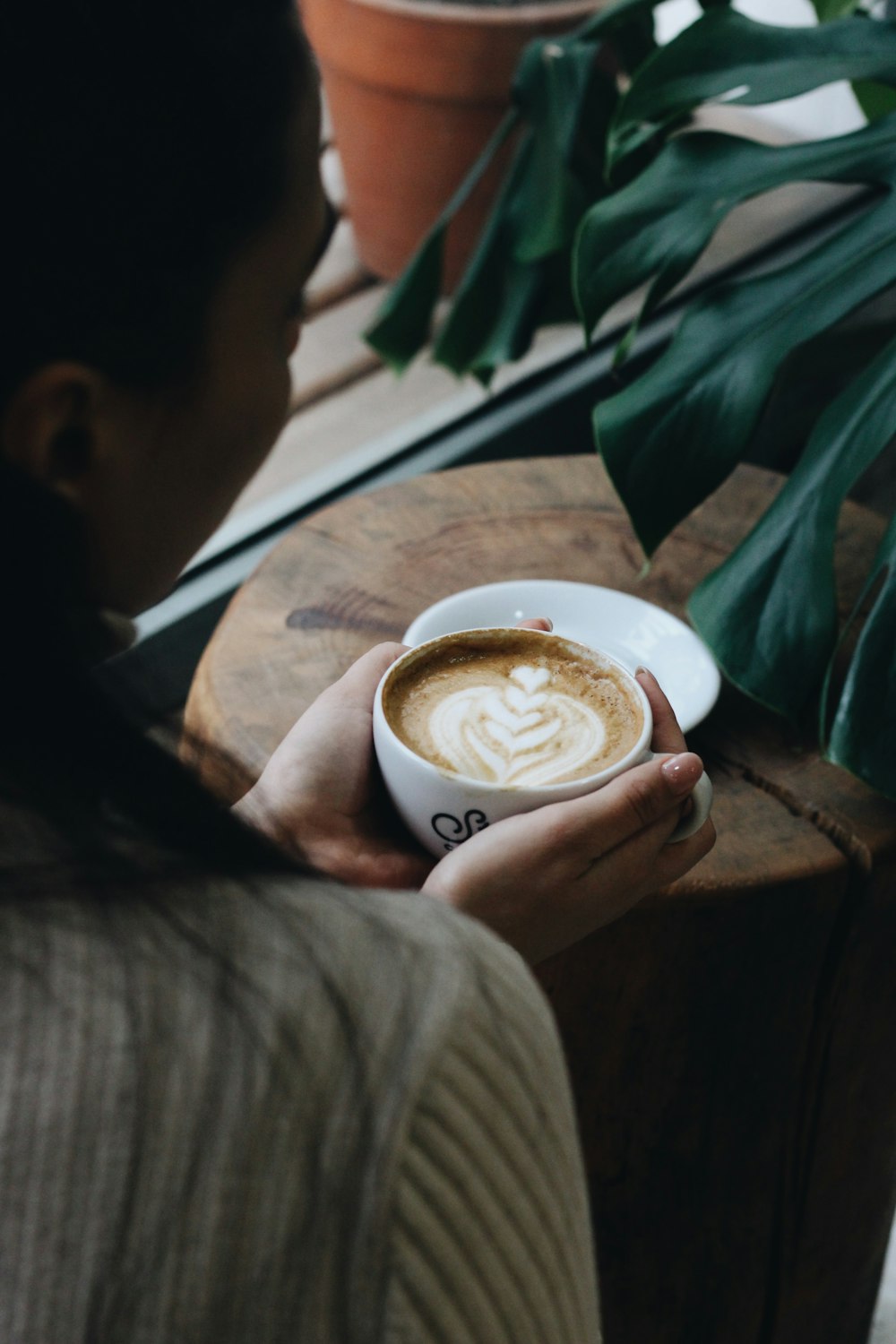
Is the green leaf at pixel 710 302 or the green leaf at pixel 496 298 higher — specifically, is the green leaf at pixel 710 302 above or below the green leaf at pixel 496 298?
above

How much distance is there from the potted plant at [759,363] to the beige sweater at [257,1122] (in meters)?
0.45

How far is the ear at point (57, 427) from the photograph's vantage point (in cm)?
43

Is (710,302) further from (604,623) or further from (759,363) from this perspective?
(604,623)

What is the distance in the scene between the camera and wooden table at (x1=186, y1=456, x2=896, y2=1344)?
80 centimetres

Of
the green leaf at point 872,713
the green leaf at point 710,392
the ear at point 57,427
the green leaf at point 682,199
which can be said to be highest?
the ear at point 57,427

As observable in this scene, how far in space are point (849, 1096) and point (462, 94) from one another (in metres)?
1.35

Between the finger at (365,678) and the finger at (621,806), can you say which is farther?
the finger at (365,678)

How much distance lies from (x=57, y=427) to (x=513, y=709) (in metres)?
0.36

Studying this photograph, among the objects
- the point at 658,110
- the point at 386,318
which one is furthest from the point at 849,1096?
the point at 386,318

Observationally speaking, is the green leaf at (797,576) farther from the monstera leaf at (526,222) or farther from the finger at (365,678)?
the monstera leaf at (526,222)

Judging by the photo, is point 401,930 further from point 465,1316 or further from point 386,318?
point 386,318

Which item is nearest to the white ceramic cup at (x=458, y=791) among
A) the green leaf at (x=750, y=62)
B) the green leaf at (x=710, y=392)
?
the green leaf at (x=710, y=392)

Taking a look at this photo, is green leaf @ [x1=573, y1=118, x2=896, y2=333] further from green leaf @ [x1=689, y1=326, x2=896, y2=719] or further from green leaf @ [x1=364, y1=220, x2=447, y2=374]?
green leaf @ [x1=364, y1=220, x2=447, y2=374]

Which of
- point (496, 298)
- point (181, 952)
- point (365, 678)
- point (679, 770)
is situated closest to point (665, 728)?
point (679, 770)
